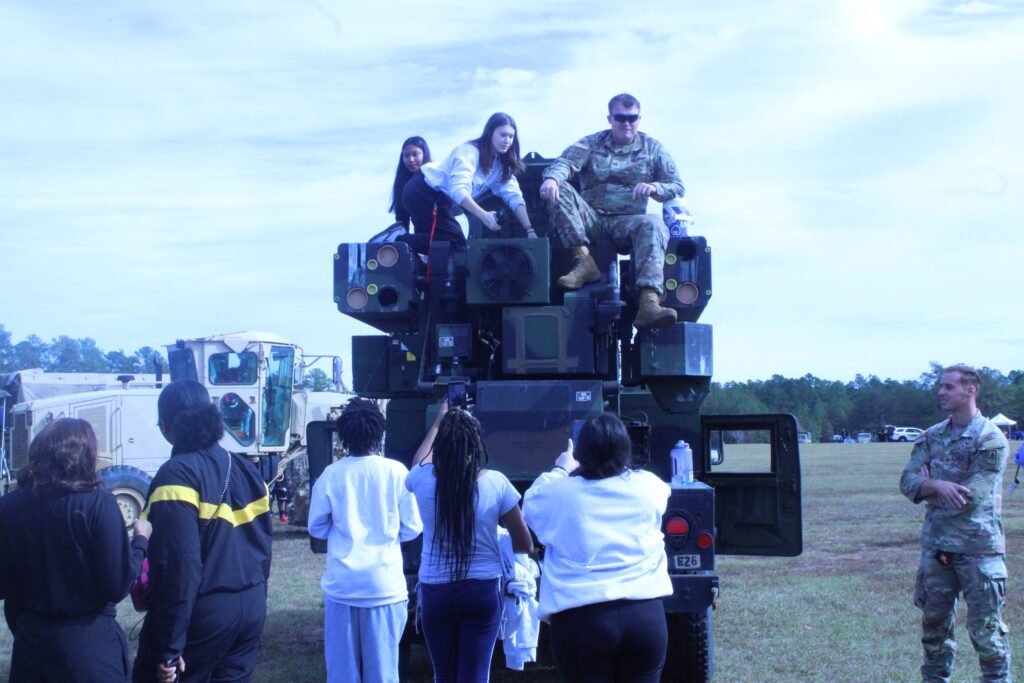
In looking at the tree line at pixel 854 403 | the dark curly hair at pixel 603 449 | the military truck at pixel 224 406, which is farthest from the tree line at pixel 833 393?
the dark curly hair at pixel 603 449

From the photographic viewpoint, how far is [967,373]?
251 inches

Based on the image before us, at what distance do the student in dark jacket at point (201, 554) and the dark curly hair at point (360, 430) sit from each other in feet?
2.62

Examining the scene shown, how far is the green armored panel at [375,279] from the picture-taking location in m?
7.62

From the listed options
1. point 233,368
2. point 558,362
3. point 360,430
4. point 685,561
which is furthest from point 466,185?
point 233,368

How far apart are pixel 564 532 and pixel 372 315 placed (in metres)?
3.76

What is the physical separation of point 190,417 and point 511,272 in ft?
10.5

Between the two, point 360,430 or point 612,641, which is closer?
point 612,641

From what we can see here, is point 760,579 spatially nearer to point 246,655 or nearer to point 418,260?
point 418,260

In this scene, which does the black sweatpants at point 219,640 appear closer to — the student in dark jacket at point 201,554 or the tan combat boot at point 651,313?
the student in dark jacket at point 201,554

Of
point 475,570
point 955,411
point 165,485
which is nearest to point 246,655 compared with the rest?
point 165,485

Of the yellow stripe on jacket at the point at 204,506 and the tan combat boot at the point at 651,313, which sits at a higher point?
the tan combat boot at the point at 651,313

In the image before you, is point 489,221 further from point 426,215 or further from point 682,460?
point 682,460

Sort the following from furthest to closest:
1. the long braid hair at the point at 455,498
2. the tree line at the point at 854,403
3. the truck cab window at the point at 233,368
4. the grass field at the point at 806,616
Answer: the tree line at the point at 854,403 → the truck cab window at the point at 233,368 → the grass field at the point at 806,616 → the long braid hair at the point at 455,498

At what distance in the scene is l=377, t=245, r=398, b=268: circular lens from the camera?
7.66 m
